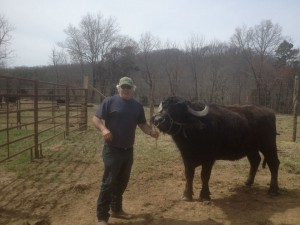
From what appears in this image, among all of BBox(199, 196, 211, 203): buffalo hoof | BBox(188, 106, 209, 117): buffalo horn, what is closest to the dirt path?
BBox(199, 196, 211, 203): buffalo hoof

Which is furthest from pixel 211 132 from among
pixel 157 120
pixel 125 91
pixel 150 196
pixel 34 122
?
pixel 34 122

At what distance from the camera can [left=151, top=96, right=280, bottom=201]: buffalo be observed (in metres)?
5.66

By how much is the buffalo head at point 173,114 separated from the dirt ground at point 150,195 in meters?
1.32

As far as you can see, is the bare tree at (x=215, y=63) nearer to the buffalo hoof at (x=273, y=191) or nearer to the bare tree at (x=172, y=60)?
the bare tree at (x=172, y=60)

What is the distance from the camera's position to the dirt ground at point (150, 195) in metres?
5.12

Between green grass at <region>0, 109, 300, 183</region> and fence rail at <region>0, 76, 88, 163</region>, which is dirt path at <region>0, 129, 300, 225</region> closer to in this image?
green grass at <region>0, 109, 300, 183</region>

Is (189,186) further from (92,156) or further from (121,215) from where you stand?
(92,156)

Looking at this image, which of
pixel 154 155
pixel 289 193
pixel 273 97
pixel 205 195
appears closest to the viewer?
pixel 205 195

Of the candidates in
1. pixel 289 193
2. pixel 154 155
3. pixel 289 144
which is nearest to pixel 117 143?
pixel 289 193

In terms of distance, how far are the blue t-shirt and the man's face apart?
0.05m

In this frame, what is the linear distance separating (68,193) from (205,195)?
2430 mm

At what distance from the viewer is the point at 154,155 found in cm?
955

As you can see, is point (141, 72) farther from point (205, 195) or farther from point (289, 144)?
point (205, 195)

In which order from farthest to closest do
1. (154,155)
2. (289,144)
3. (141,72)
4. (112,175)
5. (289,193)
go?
1. (141,72)
2. (289,144)
3. (154,155)
4. (289,193)
5. (112,175)
